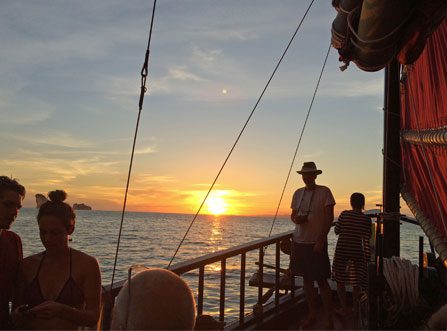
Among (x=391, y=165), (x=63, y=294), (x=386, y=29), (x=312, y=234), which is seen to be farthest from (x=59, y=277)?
(x=312, y=234)

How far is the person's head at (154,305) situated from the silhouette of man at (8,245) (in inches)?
57.1

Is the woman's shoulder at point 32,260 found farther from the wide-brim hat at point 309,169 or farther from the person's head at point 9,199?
the wide-brim hat at point 309,169

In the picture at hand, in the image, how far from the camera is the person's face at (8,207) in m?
2.68

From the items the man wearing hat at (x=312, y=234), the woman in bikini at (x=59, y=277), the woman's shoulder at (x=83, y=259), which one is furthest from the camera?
the man wearing hat at (x=312, y=234)

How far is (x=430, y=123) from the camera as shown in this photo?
374 cm

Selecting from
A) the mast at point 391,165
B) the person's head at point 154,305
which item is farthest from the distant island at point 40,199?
the mast at point 391,165

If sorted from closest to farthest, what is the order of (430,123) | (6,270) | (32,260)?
(6,270) < (32,260) < (430,123)

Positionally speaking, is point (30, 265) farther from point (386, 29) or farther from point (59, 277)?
point (386, 29)

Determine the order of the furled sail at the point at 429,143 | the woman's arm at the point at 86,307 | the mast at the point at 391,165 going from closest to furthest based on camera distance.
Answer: the woman's arm at the point at 86,307
the furled sail at the point at 429,143
the mast at the point at 391,165

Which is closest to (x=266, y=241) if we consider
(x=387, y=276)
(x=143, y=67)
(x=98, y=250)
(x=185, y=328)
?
(x=387, y=276)

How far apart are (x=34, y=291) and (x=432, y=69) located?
3188mm

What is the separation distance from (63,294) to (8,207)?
60cm

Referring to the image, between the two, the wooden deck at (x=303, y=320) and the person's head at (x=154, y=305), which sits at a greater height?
the person's head at (x=154, y=305)

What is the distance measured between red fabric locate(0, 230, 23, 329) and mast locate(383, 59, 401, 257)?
10.9 ft
